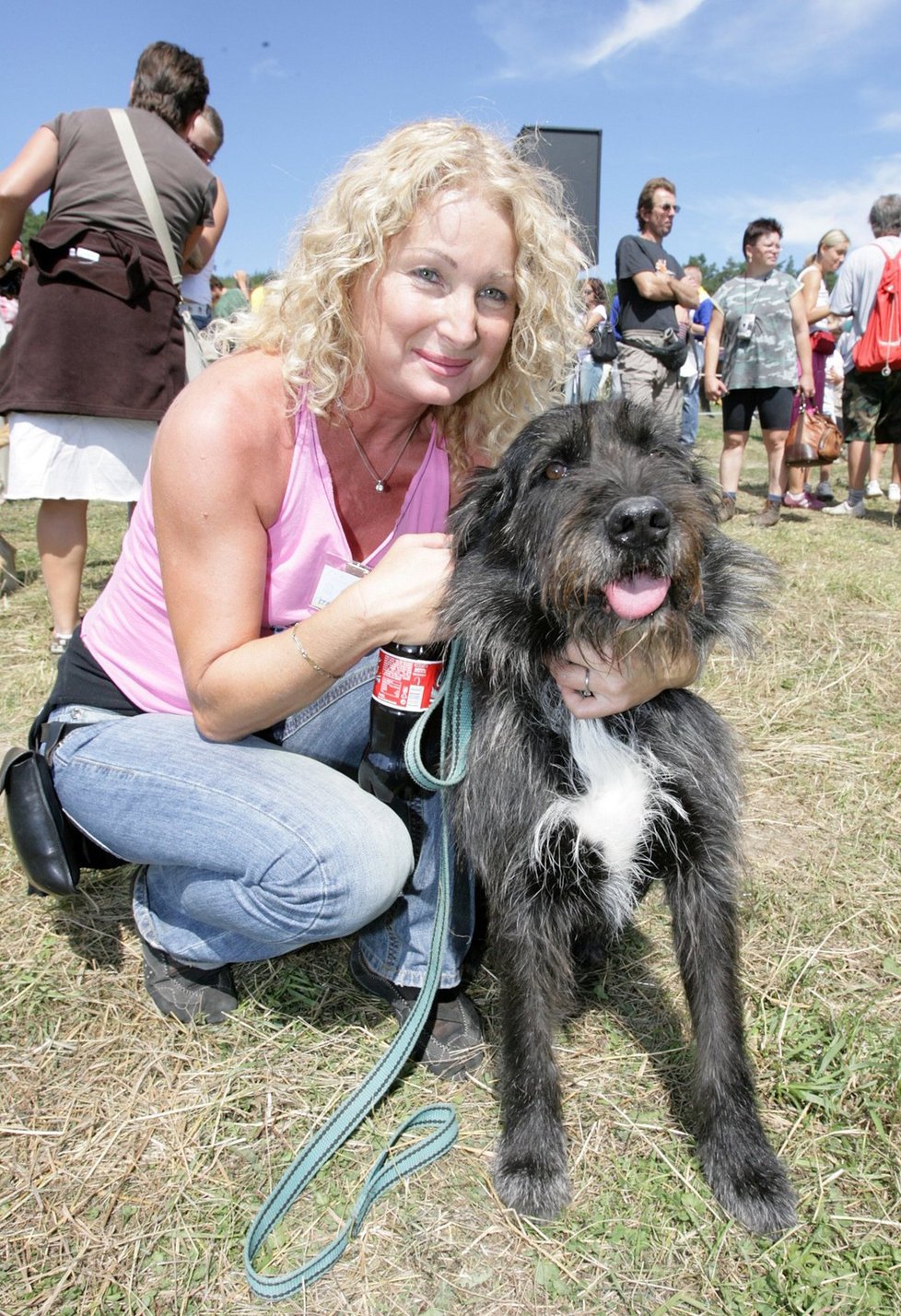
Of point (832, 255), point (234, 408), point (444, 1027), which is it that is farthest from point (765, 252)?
point (444, 1027)

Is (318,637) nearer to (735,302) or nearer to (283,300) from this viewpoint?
(283,300)

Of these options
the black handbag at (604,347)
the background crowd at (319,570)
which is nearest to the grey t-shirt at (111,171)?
the background crowd at (319,570)

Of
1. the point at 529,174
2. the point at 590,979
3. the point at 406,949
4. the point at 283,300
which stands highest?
the point at 529,174

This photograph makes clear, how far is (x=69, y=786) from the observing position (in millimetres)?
2020

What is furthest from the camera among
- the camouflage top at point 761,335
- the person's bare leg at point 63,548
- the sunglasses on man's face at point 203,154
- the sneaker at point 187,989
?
the camouflage top at point 761,335

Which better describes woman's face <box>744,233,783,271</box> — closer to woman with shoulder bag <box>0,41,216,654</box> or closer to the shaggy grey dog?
woman with shoulder bag <box>0,41,216,654</box>

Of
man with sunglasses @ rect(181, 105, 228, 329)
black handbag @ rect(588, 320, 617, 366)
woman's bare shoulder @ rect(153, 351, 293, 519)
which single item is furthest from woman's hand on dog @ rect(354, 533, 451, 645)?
black handbag @ rect(588, 320, 617, 366)

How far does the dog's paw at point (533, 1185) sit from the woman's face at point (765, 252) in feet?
24.2

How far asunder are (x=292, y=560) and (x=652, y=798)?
0.99 metres

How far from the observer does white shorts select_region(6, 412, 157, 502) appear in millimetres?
3611

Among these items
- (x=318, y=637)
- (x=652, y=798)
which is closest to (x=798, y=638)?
(x=652, y=798)

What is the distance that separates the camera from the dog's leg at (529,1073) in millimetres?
1705

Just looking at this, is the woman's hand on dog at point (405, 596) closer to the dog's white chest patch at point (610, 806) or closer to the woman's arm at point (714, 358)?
the dog's white chest patch at point (610, 806)

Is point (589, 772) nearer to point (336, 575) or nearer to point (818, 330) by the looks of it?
point (336, 575)
